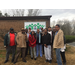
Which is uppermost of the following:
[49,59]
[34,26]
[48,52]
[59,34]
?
[34,26]

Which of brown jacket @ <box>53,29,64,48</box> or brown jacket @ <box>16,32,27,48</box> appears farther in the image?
brown jacket @ <box>16,32,27,48</box>

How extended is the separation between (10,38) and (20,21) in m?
3.94

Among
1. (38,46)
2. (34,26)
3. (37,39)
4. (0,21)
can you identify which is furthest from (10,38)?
(0,21)

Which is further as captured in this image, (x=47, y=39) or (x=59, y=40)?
(x=47, y=39)

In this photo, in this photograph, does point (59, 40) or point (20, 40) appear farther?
point (20, 40)

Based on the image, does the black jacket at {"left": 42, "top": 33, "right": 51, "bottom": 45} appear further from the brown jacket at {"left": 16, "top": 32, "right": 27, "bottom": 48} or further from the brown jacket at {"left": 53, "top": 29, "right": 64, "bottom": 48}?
the brown jacket at {"left": 16, "top": 32, "right": 27, "bottom": 48}

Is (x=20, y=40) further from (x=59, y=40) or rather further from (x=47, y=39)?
(x=59, y=40)

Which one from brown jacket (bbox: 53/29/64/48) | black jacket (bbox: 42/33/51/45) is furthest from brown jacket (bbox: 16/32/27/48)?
brown jacket (bbox: 53/29/64/48)

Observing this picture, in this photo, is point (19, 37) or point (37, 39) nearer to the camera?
point (19, 37)

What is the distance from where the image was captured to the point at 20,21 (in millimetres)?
7406

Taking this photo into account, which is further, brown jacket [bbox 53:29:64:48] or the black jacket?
the black jacket

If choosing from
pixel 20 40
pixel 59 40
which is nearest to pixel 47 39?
pixel 59 40

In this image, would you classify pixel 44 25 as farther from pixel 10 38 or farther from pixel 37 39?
pixel 10 38

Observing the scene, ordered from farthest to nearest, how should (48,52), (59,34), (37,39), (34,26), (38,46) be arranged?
1. (34,26)
2. (38,46)
3. (37,39)
4. (48,52)
5. (59,34)
